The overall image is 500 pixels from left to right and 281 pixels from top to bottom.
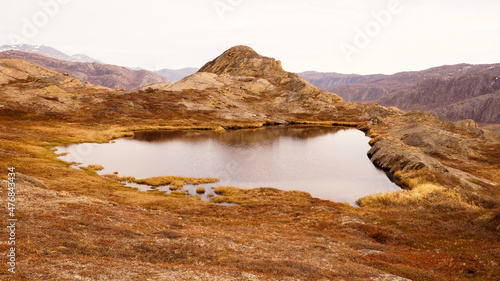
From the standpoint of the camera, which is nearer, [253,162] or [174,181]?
[174,181]

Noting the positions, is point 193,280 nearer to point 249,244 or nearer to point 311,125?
point 249,244

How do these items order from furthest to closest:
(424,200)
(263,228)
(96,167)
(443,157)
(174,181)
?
(443,157) < (96,167) < (174,181) < (424,200) < (263,228)

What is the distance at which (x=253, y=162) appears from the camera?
7075 centimetres

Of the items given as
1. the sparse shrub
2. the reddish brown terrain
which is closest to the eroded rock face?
the reddish brown terrain

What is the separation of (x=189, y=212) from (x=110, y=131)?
88.3 meters

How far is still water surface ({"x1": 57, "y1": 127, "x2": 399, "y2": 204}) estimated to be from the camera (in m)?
54.4

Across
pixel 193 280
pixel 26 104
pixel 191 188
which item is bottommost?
pixel 191 188

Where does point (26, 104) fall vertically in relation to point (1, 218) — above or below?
above

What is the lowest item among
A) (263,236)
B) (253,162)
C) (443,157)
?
(253,162)

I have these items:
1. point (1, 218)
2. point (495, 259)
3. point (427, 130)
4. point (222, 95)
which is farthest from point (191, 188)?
point (222, 95)

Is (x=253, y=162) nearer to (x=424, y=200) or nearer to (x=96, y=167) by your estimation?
(x=96, y=167)

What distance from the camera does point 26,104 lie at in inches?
5027

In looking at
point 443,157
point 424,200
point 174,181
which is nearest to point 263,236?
point 424,200

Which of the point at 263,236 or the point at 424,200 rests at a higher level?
the point at 263,236
